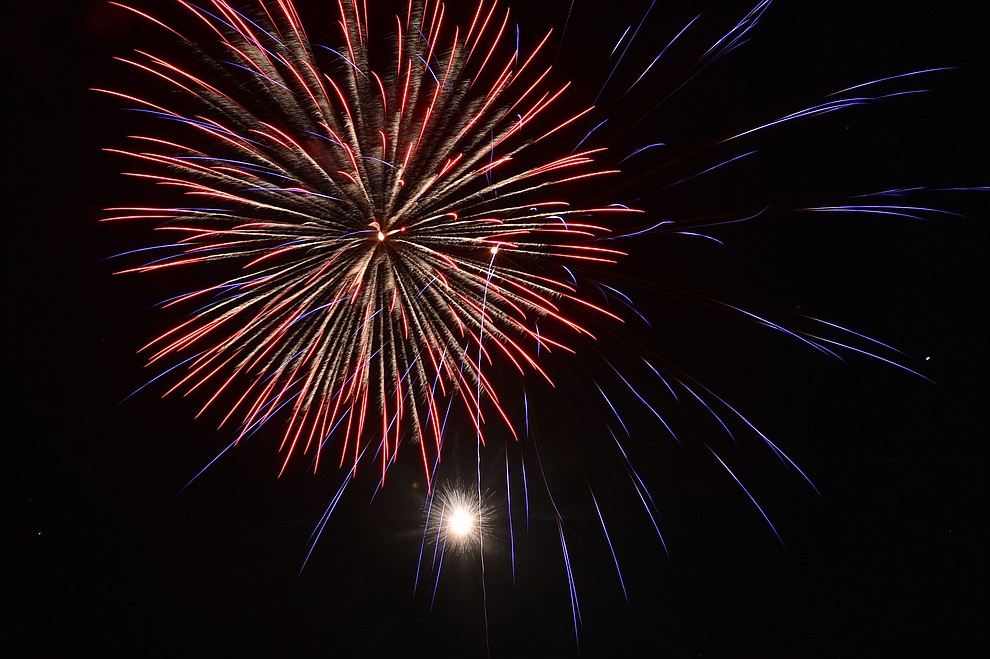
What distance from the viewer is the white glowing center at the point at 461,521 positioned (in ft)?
21.6

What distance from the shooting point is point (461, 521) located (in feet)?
21.8

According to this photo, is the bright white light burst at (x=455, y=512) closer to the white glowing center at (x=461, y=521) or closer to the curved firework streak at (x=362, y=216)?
the white glowing center at (x=461, y=521)

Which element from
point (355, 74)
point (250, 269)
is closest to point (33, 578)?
point (250, 269)

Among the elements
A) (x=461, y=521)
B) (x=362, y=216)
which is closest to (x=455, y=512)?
(x=461, y=521)

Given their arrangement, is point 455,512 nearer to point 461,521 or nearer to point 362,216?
point 461,521

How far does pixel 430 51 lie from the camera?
4305 mm

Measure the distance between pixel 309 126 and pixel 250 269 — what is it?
52.9 inches

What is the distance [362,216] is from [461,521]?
12.6 ft

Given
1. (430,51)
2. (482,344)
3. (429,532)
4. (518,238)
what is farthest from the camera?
(429,532)

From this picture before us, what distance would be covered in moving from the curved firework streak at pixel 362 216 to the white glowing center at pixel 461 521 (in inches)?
71.7

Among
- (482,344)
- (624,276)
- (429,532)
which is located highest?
(624,276)

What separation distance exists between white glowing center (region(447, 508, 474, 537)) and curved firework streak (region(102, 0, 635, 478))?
1822 mm

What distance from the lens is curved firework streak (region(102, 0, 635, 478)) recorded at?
4.32 metres

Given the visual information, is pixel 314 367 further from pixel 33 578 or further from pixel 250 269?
pixel 33 578
